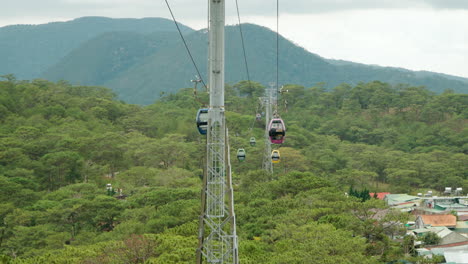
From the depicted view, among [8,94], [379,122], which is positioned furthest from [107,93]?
[379,122]

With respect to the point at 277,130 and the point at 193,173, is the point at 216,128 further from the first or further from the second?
the point at 193,173

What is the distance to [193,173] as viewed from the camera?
46281 mm

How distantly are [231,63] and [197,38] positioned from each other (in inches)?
536

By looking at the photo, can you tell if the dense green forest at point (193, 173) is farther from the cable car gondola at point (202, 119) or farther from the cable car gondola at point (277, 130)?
the cable car gondola at point (202, 119)

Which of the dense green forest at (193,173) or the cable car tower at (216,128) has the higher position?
the cable car tower at (216,128)

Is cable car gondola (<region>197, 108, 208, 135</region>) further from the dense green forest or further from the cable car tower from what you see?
the dense green forest

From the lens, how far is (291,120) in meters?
82.3

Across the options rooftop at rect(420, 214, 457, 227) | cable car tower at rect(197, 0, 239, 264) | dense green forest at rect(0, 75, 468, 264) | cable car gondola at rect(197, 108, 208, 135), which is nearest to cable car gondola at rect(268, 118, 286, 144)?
dense green forest at rect(0, 75, 468, 264)

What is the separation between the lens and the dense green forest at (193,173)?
22.3 m

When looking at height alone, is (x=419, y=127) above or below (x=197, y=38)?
below

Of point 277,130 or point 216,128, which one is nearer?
point 216,128

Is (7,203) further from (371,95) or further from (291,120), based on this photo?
(371,95)

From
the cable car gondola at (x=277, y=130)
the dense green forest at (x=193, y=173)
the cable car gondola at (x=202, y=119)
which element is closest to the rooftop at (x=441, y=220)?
the dense green forest at (x=193, y=173)

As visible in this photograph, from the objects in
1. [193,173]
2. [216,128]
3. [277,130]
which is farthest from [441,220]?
[216,128]
